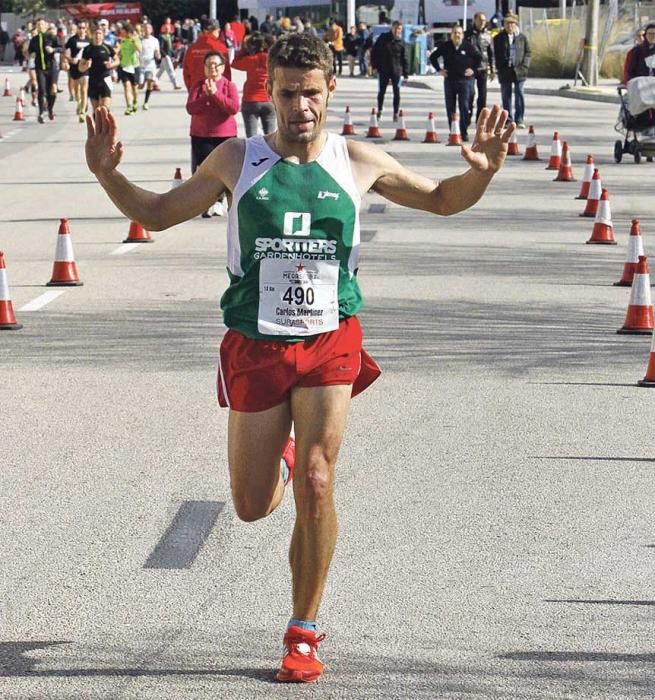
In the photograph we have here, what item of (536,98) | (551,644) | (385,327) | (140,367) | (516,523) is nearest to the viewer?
(551,644)

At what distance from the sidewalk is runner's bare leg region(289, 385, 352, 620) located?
39881 millimetres

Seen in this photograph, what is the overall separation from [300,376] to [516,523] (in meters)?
2.03

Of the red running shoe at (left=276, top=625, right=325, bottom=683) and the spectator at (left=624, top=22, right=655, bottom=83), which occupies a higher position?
the red running shoe at (left=276, top=625, right=325, bottom=683)

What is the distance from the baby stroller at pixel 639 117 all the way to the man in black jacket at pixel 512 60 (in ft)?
15.2

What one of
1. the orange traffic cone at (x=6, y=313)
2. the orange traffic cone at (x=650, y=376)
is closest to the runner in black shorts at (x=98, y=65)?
the orange traffic cone at (x=6, y=313)

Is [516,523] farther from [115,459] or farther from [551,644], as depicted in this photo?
[115,459]

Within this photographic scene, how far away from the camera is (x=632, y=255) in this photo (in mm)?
13805

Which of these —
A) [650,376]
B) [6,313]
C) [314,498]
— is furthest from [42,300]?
[314,498]

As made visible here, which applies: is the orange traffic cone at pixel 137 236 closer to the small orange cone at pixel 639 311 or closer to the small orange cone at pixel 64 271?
the small orange cone at pixel 64 271

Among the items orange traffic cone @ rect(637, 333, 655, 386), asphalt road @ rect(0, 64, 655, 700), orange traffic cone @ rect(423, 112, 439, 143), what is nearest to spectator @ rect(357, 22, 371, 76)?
orange traffic cone @ rect(423, 112, 439, 143)

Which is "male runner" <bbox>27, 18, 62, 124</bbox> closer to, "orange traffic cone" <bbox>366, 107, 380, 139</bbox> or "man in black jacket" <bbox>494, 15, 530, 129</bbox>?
"orange traffic cone" <bbox>366, 107, 380, 139</bbox>

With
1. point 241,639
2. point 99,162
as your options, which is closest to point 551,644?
point 241,639

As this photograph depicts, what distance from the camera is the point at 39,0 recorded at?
108500 mm

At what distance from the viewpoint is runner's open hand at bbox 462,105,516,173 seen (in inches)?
215
